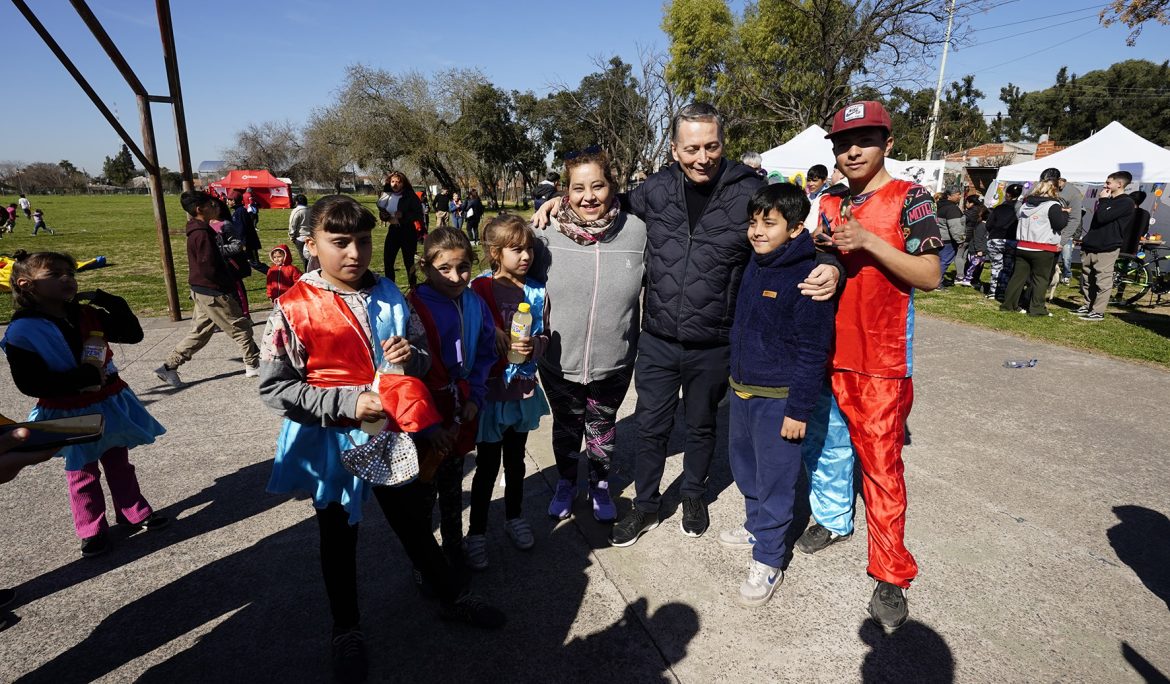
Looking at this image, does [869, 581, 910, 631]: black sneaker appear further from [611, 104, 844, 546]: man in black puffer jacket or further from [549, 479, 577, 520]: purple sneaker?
[549, 479, 577, 520]: purple sneaker

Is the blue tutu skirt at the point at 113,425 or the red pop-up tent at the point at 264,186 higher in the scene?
the red pop-up tent at the point at 264,186

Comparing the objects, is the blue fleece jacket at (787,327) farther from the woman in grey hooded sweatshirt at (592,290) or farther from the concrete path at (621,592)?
the concrete path at (621,592)

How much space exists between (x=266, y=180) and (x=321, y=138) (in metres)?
15.1

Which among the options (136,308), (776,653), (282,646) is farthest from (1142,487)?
(136,308)

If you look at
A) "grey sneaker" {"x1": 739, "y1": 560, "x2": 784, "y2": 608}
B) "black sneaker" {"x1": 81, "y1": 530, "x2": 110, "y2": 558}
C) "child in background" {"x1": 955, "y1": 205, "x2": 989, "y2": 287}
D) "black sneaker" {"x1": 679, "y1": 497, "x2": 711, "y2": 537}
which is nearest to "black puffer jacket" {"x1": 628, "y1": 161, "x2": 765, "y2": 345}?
"black sneaker" {"x1": 679, "y1": 497, "x2": 711, "y2": 537}

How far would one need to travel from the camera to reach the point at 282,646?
7.59ft

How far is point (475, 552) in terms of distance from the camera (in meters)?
2.80

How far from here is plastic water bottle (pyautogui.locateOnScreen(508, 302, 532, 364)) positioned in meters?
2.54

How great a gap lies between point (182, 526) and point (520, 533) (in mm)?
1941

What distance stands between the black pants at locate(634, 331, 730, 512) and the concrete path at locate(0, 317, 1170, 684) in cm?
35

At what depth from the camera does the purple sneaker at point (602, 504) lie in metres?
3.18

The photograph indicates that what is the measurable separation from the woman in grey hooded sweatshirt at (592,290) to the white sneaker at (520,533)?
65 centimetres

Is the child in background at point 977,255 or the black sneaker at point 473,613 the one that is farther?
the child in background at point 977,255

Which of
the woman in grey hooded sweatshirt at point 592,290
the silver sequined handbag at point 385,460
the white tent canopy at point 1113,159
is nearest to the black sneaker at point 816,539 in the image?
the woman in grey hooded sweatshirt at point 592,290
